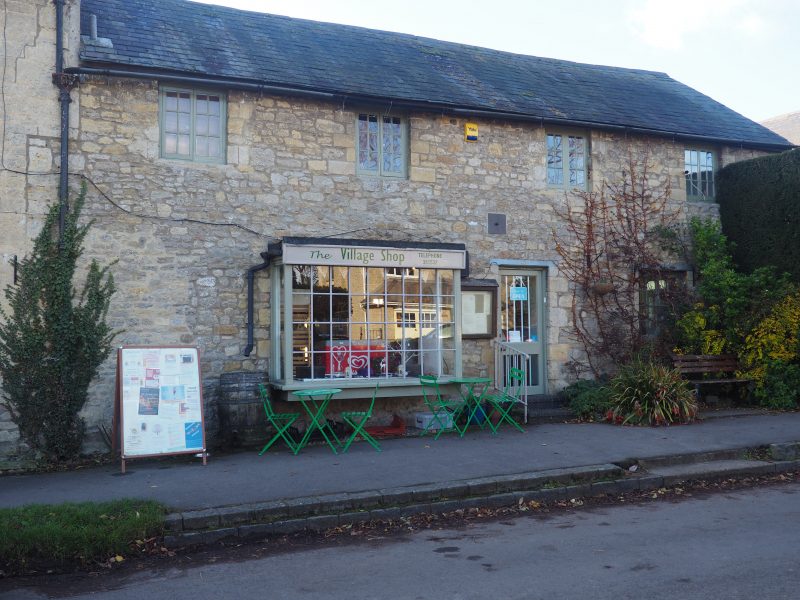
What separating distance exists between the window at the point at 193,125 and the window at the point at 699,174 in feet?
27.3

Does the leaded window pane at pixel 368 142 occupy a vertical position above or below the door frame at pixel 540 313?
above

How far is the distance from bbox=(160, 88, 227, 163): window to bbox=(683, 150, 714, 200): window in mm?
8310

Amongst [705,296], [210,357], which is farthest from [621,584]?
[705,296]

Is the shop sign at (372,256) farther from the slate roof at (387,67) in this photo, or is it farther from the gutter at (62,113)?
the gutter at (62,113)

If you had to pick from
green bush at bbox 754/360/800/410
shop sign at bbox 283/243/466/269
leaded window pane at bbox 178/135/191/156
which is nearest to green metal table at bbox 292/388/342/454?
shop sign at bbox 283/243/466/269

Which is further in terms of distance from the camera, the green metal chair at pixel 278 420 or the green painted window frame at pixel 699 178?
the green painted window frame at pixel 699 178

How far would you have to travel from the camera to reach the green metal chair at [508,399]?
1045 cm

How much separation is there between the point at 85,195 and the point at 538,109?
23.4 ft

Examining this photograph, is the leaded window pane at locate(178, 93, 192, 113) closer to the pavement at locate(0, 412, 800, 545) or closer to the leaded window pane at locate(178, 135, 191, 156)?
the leaded window pane at locate(178, 135, 191, 156)

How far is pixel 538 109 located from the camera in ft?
39.8

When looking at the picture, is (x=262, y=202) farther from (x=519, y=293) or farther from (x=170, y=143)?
(x=519, y=293)

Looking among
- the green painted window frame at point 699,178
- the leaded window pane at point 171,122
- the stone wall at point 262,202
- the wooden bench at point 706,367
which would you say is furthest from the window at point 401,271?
the green painted window frame at point 699,178

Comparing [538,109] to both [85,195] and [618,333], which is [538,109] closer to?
[618,333]

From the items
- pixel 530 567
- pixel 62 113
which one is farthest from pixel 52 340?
pixel 530 567
